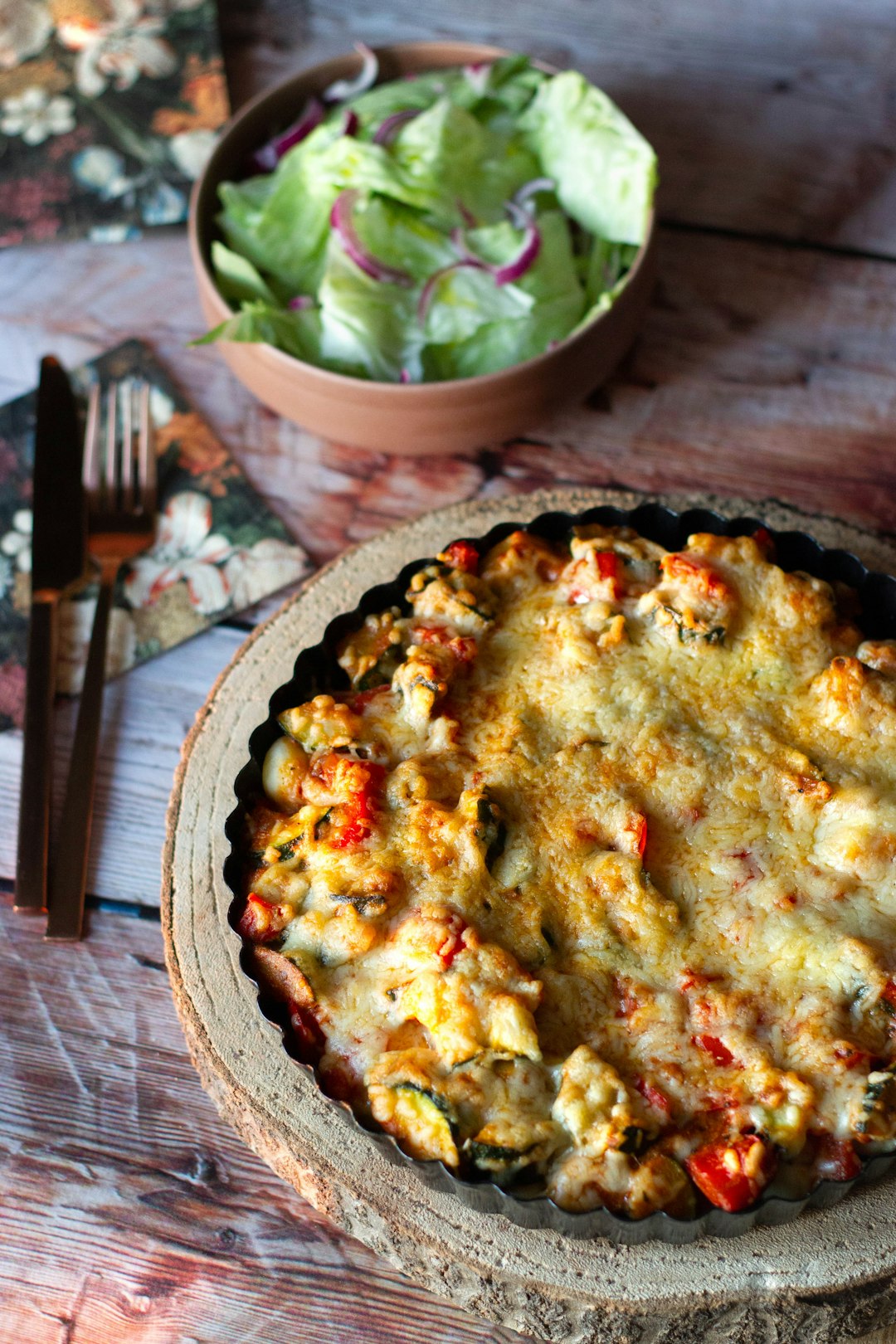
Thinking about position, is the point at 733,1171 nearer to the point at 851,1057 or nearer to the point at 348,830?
the point at 851,1057

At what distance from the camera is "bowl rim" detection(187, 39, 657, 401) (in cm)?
304

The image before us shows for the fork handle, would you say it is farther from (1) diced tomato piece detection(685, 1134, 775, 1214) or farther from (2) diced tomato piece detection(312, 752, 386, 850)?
(1) diced tomato piece detection(685, 1134, 775, 1214)

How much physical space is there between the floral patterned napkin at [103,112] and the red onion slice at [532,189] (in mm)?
1138

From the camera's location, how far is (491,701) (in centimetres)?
229

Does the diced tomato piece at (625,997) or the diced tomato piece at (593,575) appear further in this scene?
the diced tomato piece at (593,575)

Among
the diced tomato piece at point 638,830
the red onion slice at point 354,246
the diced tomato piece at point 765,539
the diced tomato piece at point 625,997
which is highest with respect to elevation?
the red onion slice at point 354,246

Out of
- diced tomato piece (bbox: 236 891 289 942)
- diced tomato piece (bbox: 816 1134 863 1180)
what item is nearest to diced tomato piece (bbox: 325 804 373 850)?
diced tomato piece (bbox: 236 891 289 942)

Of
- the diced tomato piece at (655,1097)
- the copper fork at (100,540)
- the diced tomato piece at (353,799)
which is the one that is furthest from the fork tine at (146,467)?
the diced tomato piece at (655,1097)

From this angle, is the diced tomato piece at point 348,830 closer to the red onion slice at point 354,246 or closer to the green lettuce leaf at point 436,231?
the green lettuce leaf at point 436,231

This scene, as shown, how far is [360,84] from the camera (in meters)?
3.61

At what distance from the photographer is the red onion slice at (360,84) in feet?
11.8

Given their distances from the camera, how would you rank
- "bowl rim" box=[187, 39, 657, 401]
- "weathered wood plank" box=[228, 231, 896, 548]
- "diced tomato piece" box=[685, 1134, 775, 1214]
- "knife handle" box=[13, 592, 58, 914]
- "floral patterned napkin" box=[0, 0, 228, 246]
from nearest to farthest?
"diced tomato piece" box=[685, 1134, 775, 1214] < "knife handle" box=[13, 592, 58, 914] < "bowl rim" box=[187, 39, 657, 401] < "weathered wood plank" box=[228, 231, 896, 548] < "floral patterned napkin" box=[0, 0, 228, 246]

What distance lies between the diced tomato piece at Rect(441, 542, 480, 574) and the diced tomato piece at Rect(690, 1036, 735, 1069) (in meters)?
1.03

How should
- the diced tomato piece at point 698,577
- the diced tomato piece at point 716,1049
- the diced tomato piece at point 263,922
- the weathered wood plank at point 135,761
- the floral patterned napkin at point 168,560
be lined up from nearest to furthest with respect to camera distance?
the diced tomato piece at point 716,1049 < the diced tomato piece at point 263,922 < the diced tomato piece at point 698,577 < the weathered wood plank at point 135,761 < the floral patterned napkin at point 168,560
